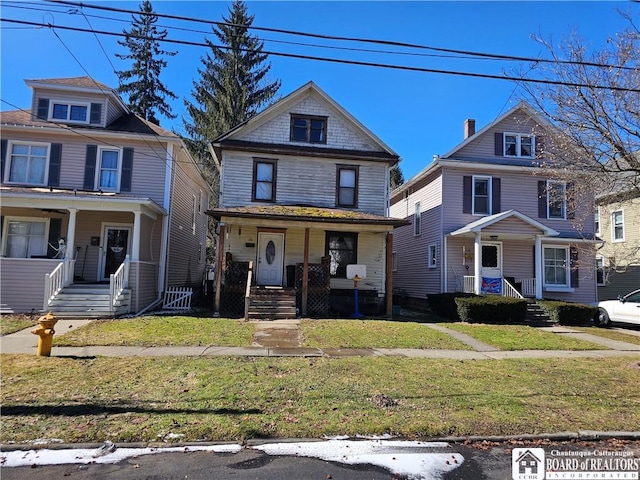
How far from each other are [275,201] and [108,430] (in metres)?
12.8

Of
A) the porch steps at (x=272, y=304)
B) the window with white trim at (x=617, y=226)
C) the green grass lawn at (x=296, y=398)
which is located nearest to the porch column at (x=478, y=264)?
the porch steps at (x=272, y=304)

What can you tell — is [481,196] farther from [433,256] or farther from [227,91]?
[227,91]

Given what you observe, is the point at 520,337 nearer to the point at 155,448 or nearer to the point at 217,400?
the point at 217,400

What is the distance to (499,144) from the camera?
1900 cm

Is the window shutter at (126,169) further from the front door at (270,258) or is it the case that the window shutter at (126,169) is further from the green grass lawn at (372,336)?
the green grass lawn at (372,336)

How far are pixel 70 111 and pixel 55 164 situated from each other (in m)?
2.45

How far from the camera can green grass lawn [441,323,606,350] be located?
10.3 metres

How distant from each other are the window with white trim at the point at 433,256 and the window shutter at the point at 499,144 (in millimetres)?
5371

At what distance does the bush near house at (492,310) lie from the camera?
14.3 m

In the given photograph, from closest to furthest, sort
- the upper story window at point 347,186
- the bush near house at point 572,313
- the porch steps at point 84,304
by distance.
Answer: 1. the porch steps at point 84,304
2. the bush near house at point 572,313
3. the upper story window at point 347,186

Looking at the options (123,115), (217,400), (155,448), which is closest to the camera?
(155,448)

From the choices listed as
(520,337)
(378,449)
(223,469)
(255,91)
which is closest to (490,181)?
(520,337)

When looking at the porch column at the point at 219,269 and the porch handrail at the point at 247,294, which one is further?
Result: the porch column at the point at 219,269

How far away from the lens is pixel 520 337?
37.4 ft
